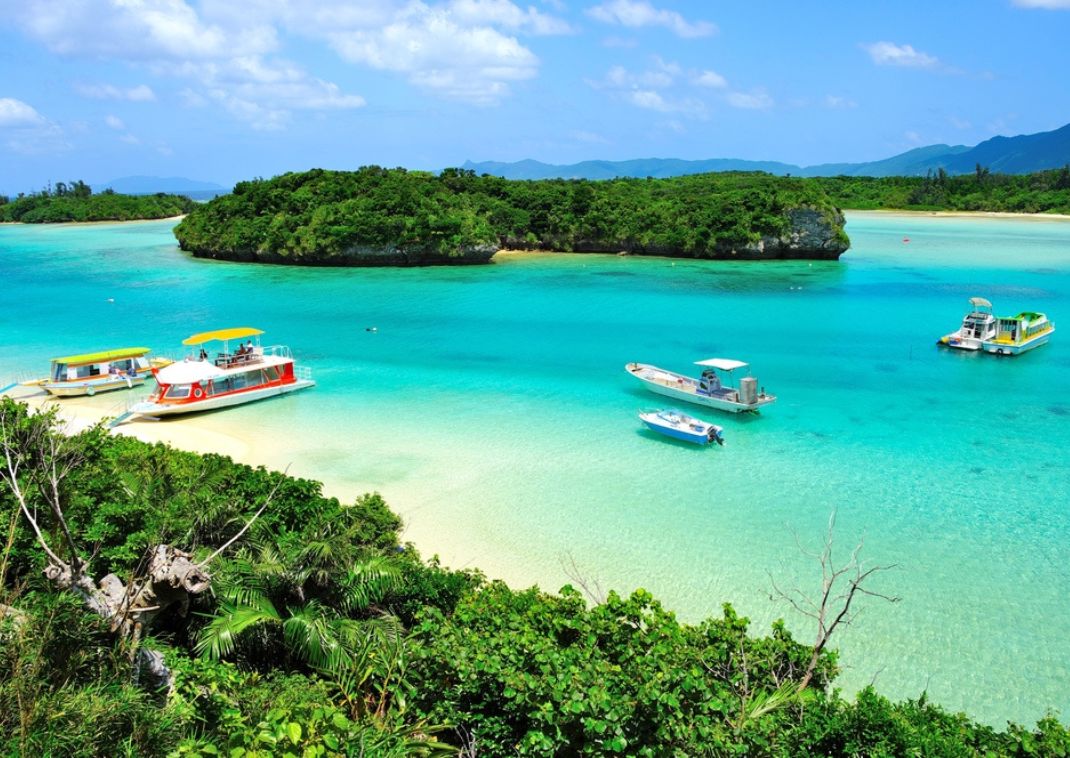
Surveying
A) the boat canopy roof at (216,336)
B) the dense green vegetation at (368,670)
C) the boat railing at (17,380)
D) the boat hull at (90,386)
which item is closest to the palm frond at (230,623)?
the dense green vegetation at (368,670)

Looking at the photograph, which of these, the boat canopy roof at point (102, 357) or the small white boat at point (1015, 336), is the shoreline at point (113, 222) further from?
the small white boat at point (1015, 336)

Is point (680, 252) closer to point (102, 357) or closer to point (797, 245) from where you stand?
point (797, 245)

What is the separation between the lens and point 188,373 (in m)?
23.7

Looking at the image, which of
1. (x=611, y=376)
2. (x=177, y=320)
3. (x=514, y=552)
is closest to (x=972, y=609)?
(x=514, y=552)

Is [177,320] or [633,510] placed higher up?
[177,320]

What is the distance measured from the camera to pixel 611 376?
92.2ft

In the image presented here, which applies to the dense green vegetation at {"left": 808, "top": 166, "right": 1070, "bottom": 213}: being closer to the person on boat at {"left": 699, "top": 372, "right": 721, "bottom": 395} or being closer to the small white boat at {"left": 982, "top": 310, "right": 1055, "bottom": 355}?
the small white boat at {"left": 982, "top": 310, "right": 1055, "bottom": 355}

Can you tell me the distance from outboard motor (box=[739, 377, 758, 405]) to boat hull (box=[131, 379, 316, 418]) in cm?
1550

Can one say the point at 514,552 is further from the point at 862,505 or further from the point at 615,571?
the point at 862,505

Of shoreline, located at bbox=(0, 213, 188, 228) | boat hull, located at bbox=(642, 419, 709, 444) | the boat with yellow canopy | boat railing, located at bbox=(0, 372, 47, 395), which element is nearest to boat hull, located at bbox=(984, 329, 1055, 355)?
boat hull, located at bbox=(642, 419, 709, 444)

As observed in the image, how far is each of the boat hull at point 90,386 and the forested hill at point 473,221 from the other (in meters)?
36.6

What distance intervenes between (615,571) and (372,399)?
13.8 metres

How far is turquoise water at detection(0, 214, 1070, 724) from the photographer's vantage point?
13.0m

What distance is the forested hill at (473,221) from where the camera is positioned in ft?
205
